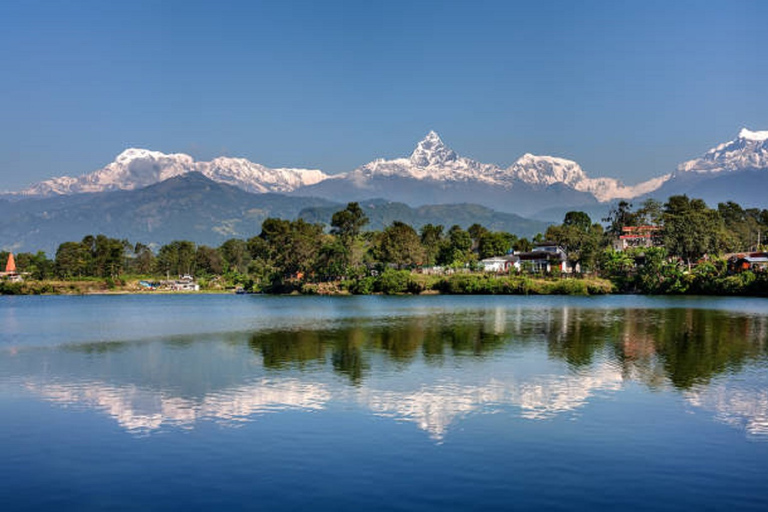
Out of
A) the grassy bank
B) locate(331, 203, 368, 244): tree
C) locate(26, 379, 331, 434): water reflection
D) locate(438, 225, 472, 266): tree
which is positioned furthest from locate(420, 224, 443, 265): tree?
locate(26, 379, 331, 434): water reflection

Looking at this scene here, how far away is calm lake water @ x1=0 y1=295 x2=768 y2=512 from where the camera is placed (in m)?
17.1

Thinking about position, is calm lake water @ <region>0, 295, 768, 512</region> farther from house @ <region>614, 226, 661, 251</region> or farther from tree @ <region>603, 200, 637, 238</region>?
tree @ <region>603, 200, 637, 238</region>

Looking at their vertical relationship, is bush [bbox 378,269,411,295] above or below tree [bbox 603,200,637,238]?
below

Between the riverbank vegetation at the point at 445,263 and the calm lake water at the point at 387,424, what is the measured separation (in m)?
71.5

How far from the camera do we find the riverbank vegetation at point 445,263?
11738 centimetres

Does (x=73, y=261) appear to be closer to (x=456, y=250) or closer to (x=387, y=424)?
(x=456, y=250)

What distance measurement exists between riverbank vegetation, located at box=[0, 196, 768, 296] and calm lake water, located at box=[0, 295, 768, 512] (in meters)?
71.5

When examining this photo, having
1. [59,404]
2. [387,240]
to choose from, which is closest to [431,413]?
[59,404]

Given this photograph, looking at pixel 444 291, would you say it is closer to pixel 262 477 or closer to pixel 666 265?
pixel 666 265

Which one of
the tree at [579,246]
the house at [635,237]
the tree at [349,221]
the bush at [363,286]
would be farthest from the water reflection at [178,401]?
the house at [635,237]

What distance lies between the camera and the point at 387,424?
23531mm

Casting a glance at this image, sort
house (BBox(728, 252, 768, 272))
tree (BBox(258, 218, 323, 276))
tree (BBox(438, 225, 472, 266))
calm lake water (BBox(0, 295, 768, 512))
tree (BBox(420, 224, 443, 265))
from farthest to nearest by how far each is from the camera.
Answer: tree (BBox(420, 224, 443, 265)), tree (BBox(438, 225, 472, 266)), tree (BBox(258, 218, 323, 276)), house (BBox(728, 252, 768, 272)), calm lake water (BBox(0, 295, 768, 512))

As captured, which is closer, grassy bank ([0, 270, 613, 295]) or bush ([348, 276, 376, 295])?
grassy bank ([0, 270, 613, 295])

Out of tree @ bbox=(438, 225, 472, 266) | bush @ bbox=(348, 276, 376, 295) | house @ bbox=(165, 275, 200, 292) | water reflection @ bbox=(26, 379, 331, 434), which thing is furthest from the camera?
tree @ bbox=(438, 225, 472, 266)
